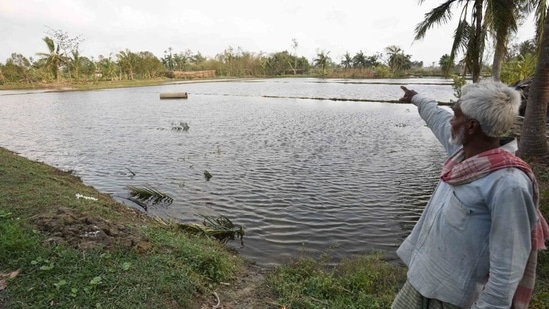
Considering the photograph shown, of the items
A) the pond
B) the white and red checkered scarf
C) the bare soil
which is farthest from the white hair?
the pond

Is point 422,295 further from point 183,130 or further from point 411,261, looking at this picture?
point 183,130

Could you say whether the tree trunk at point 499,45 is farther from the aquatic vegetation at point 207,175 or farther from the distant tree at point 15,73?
the distant tree at point 15,73

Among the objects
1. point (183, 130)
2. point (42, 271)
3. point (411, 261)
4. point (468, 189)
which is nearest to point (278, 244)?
point (42, 271)

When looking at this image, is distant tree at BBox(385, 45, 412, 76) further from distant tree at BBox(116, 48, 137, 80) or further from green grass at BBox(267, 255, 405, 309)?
green grass at BBox(267, 255, 405, 309)

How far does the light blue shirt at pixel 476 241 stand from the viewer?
5.17ft

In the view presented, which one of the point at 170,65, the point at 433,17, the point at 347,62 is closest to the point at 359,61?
the point at 347,62

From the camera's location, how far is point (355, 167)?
1057cm

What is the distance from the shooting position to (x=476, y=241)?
1781mm

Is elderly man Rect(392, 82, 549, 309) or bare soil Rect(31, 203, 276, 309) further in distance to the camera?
bare soil Rect(31, 203, 276, 309)

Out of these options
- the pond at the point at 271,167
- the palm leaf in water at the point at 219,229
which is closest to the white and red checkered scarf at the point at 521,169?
the pond at the point at 271,167

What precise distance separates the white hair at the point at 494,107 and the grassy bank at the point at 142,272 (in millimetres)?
2705

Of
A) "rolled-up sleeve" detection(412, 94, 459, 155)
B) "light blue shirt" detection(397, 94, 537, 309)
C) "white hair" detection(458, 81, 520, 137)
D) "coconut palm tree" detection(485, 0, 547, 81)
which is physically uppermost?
"coconut palm tree" detection(485, 0, 547, 81)

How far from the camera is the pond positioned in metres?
6.62

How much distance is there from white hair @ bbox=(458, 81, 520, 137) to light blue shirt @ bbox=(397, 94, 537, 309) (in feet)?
0.63
